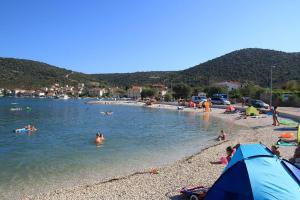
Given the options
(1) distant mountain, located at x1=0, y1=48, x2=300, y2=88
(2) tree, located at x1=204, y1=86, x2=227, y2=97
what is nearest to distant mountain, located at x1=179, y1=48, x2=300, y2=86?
(1) distant mountain, located at x1=0, y1=48, x2=300, y2=88

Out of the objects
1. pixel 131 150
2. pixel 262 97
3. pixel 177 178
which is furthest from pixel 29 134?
pixel 262 97

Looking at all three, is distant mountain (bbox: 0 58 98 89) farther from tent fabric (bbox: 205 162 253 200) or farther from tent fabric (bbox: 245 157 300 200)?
tent fabric (bbox: 245 157 300 200)

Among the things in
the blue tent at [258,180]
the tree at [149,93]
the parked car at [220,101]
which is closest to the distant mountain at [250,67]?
the tree at [149,93]

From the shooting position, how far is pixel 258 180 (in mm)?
7738

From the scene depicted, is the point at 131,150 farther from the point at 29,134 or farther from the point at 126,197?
the point at 29,134

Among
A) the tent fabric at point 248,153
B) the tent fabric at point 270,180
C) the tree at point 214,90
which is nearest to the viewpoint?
the tent fabric at point 270,180

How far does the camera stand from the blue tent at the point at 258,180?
760 centimetres

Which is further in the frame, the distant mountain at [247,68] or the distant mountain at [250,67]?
the distant mountain at [247,68]

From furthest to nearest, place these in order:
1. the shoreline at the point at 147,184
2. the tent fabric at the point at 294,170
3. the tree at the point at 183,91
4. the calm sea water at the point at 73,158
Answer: the tree at the point at 183,91
the calm sea water at the point at 73,158
the shoreline at the point at 147,184
the tent fabric at the point at 294,170

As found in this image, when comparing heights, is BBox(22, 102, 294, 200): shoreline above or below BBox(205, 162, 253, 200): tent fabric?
below

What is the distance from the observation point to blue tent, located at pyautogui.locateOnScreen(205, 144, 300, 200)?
24.9 ft

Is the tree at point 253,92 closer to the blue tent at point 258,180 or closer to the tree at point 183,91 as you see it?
the tree at point 183,91

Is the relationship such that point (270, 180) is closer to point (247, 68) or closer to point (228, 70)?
point (247, 68)

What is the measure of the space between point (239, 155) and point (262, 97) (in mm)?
56484
